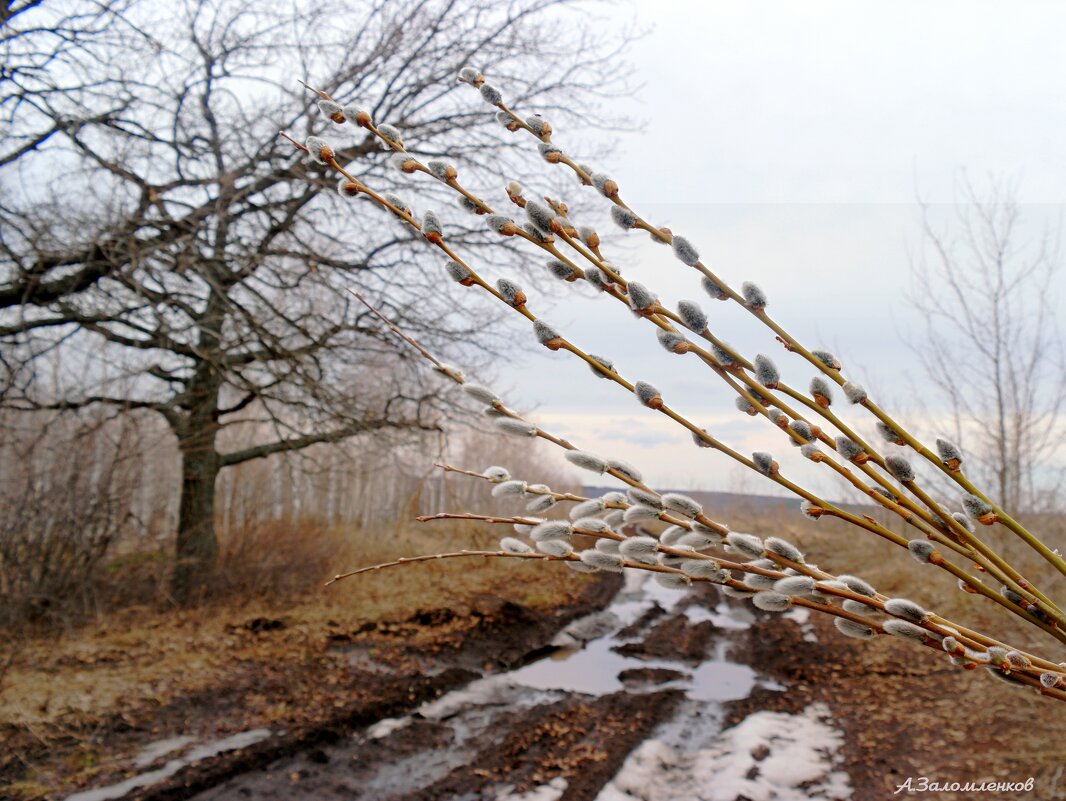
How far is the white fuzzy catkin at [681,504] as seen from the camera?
0.66m

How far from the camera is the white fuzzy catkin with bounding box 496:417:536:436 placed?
2.32 feet

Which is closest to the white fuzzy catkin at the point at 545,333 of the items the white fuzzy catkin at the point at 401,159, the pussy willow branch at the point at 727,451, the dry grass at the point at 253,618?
the pussy willow branch at the point at 727,451

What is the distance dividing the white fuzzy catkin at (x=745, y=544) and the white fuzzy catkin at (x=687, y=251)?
242mm

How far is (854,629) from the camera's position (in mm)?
697

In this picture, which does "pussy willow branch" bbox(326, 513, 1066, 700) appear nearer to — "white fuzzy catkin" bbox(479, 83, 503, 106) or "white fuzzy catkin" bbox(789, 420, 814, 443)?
"white fuzzy catkin" bbox(789, 420, 814, 443)

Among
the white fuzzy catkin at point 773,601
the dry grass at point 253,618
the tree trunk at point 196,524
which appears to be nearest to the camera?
the white fuzzy catkin at point 773,601

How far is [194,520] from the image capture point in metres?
8.08

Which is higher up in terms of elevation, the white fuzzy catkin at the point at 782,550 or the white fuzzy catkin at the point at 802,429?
the white fuzzy catkin at the point at 802,429

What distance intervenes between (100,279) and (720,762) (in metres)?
6.17

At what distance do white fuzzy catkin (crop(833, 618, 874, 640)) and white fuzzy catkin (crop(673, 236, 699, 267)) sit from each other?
Answer: 34 cm

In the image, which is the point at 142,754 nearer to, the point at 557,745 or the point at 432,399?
the point at 557,745

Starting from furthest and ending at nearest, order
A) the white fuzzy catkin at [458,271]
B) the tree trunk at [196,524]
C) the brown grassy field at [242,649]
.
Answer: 1. the tree trunk at [196,524]
2. the brown grassy field at [242,649]
3. the white fuzzy catkin at [458,271]

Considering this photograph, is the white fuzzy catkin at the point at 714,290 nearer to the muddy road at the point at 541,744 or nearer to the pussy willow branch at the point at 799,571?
the pussy willow branch at the point at 799,571

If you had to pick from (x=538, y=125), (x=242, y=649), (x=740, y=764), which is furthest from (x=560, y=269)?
(x=242, y=649)
